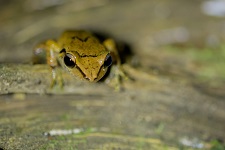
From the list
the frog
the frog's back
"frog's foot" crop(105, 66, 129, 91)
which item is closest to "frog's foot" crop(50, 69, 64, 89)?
the frog

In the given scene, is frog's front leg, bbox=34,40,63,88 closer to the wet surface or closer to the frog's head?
the wet surface

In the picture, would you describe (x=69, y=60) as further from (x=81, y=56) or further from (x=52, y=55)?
(x=52, y=55)

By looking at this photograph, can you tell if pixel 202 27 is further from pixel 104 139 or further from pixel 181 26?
pixel 104 139

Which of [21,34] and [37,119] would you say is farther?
[21,34]

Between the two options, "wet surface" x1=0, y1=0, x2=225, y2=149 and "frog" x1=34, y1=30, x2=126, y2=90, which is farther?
"frog" x1=34, y1=30, x2=126, y2=90

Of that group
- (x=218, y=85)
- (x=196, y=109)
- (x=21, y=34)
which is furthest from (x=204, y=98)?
(x=21, y=34)

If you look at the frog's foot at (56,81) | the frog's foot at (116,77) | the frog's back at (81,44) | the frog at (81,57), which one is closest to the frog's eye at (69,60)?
the frog at (81,57)
